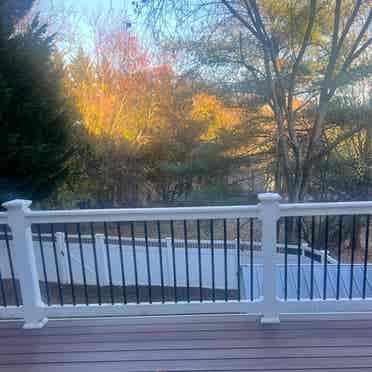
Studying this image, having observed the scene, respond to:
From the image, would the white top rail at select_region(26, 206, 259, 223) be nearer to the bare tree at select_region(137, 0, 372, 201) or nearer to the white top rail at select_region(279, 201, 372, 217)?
the white top rail at select_region(279, 201, 372, 217)

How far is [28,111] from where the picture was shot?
24.7 feet

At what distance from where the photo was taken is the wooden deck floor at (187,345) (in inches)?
76.6

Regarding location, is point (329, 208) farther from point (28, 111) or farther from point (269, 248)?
point (28, 111)

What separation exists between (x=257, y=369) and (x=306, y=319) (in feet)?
2.23

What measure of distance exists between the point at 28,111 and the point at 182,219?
665 cm

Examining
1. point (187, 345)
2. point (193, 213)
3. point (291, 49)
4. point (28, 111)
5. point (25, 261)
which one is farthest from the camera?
point (291, 49)

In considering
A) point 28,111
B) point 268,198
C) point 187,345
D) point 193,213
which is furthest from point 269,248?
point 28,111

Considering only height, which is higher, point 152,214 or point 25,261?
point 152,214

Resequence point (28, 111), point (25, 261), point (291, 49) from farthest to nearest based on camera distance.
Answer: point (291, 49)
point (28, 111)
point (25, 261)

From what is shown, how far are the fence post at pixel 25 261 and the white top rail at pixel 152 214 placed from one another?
76 mm

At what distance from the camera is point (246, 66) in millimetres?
8500

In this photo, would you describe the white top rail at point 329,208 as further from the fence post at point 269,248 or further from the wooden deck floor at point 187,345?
the wooden deck floor at point 187,345

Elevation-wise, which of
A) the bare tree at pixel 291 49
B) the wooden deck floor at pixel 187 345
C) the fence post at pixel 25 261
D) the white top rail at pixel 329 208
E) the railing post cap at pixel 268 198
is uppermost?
the bare tree at pixel 291 49

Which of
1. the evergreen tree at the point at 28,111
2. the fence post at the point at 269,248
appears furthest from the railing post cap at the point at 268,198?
the evergreen tree at the point at 28,111
